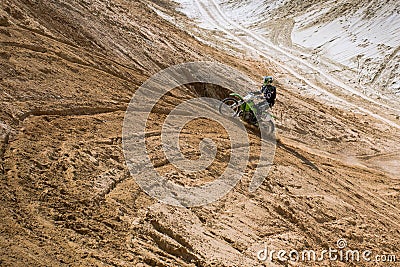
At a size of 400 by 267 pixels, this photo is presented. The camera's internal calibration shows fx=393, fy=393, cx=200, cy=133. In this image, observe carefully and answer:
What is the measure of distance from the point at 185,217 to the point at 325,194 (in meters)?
3.94

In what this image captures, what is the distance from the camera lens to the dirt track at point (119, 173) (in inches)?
198

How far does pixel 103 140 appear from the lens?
725 cm

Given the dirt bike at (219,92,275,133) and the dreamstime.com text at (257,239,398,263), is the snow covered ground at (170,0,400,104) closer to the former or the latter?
the dirt bike at (219,92,275,133)

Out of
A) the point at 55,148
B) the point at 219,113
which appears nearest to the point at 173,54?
the point at 219,113

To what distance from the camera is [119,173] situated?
6594 millimetres

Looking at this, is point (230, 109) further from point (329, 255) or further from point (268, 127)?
point (329, 255)

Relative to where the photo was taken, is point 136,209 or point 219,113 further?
point 219,113

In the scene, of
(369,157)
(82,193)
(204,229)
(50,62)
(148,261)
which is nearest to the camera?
(148,261)

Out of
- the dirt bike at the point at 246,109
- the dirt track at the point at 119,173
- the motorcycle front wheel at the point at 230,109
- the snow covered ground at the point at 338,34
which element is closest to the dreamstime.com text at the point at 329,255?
the dirt track at the point at 119,173

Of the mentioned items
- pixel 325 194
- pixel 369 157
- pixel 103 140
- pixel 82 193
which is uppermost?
pixel 369 157

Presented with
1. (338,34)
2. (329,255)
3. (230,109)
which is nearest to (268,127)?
(230,109)

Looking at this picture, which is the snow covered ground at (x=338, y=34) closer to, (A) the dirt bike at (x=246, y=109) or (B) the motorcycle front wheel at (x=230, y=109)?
(A) the dirt bike at (x=246, y=109)

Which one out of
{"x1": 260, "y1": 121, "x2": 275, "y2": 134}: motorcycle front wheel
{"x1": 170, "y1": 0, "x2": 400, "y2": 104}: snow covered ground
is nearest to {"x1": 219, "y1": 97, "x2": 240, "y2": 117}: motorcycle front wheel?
{"x1": 260, "y1": 121, "x2": 275, "y2": 134}: motorcycle front wheel

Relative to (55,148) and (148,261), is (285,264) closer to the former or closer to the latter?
(148,261)
